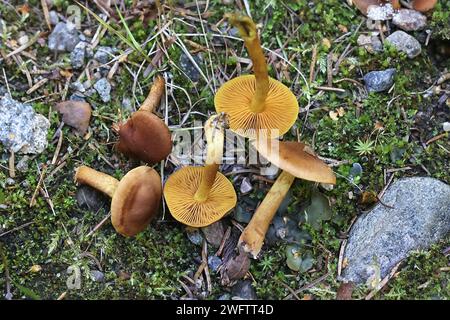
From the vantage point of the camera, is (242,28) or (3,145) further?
(3,145)

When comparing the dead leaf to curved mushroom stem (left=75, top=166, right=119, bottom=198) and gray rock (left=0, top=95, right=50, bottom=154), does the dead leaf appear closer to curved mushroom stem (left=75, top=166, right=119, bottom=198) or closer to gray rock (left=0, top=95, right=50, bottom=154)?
gray rock (left=0, top=95, right=50, bottom=154)

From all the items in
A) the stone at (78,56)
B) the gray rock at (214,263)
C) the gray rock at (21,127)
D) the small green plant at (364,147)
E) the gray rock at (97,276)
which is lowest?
the gray rock at (97,276)

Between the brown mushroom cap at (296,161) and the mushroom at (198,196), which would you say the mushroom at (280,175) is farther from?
the mushroom at (198,196)

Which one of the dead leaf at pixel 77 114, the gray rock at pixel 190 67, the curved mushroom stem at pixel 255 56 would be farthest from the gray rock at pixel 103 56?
the curved mushroom stem at pixel 255 56

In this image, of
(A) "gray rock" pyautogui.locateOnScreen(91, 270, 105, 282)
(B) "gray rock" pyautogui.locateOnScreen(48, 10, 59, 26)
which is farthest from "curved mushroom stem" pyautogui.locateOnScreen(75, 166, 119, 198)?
(B) "gray rock" pyautogui.locateOnScreen(48, 10, 59, 26)

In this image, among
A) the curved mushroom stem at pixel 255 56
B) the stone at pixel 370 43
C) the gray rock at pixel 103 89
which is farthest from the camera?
the stone at pixel 370 43

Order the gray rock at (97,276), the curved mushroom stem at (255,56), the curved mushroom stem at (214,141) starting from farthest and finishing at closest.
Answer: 1. the gray rock at (97,276)
2. the curved mushroom stem at (214,141)
3. the curved mushroom stem at (255,56)

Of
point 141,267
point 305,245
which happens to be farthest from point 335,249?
point 141,267

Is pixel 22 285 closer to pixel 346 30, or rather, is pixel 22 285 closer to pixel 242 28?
pixel 242 28
